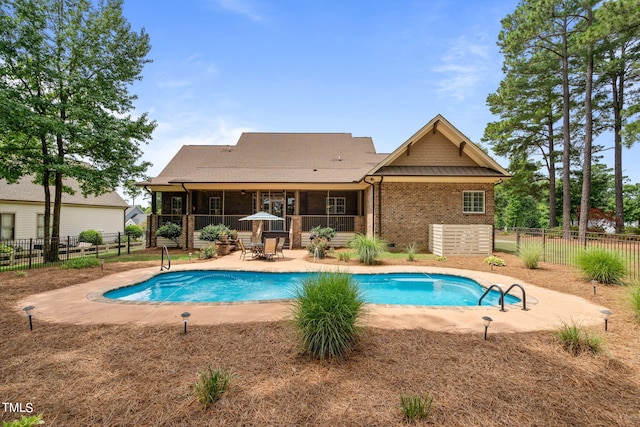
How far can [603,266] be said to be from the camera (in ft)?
25.4

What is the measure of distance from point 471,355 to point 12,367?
5786mm

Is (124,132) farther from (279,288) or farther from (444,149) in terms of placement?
(444,149)

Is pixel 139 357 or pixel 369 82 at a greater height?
pixel 369 82

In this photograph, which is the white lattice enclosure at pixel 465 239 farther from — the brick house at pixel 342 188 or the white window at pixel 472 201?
the white window at pixel 472 201

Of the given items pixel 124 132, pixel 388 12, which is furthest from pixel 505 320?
pixel 124 132


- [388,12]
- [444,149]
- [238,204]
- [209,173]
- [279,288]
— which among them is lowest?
[279,288]

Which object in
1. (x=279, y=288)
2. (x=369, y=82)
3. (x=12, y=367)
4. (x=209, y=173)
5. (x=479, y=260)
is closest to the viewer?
(x=12, y=367)

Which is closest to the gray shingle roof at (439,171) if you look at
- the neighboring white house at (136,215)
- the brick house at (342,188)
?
the brick house at (342,188)

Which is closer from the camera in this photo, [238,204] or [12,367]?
[12,367]

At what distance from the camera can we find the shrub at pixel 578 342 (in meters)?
3.76

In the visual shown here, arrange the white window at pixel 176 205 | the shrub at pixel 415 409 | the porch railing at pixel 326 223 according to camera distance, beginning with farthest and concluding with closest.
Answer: the white window at pixel 176 205
the porch railing at pixel 326 223
the shrub at pixel 415 409

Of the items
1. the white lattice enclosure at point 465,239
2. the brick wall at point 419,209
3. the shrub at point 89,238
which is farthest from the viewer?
the shrub at point 89,238

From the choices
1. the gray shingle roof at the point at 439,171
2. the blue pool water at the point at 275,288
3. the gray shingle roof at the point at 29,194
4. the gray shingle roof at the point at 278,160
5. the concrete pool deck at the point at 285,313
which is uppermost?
the gray shingle roof at the point at 278,160

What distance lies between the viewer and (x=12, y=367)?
3.38 m
